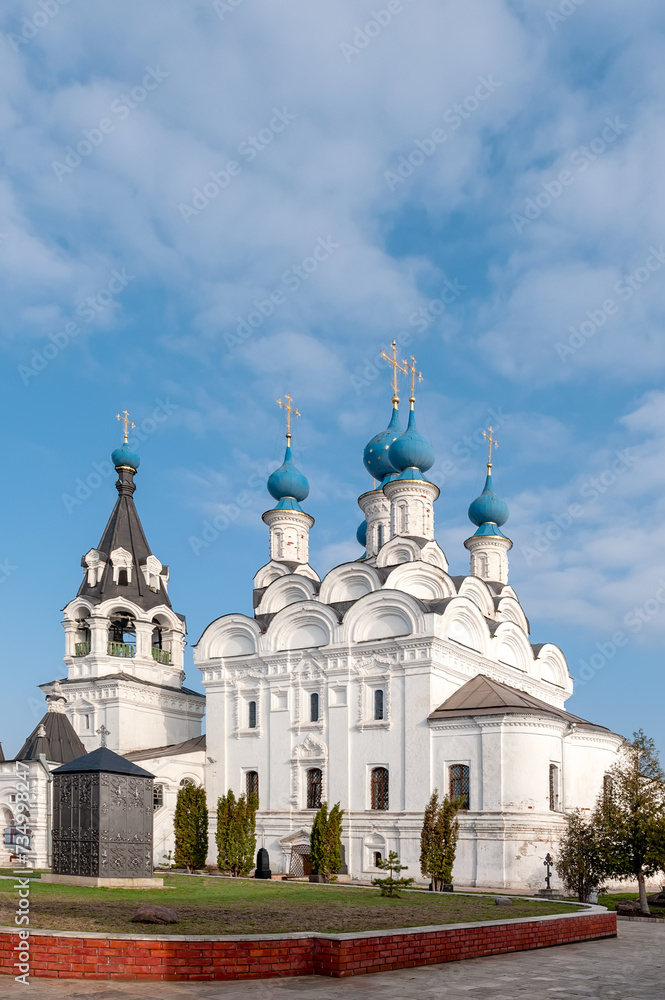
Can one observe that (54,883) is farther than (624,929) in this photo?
Yes

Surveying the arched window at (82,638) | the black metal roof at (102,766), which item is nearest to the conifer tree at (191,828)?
the arched window at (82,638)

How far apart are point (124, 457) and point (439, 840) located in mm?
18782

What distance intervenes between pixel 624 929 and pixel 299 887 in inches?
249

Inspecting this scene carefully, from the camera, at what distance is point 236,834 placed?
24.7 metres

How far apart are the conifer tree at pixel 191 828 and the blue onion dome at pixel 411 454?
11399 millimetres

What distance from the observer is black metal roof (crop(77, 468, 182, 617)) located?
3216 cm

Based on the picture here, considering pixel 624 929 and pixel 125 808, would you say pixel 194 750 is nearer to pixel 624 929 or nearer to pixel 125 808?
pixel 125 808

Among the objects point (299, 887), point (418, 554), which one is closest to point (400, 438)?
point (418, 554)

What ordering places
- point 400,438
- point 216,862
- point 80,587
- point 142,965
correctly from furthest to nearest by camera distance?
point 80,587
point 400,438
point 216,862
point 142,965

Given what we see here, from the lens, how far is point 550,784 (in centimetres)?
2316

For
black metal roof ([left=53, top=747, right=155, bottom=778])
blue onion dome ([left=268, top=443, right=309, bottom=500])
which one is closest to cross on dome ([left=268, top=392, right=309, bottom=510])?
blue onion dome ([left=268, top=443, right=309, bottom=500])

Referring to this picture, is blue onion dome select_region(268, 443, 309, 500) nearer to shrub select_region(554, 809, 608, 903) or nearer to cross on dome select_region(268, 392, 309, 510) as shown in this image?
cross on dome select_region(268, 392, 309, 510)

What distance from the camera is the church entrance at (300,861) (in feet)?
81.8

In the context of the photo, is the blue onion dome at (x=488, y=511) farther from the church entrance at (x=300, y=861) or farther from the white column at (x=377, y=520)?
the church entrance at (x=300, y=861)
